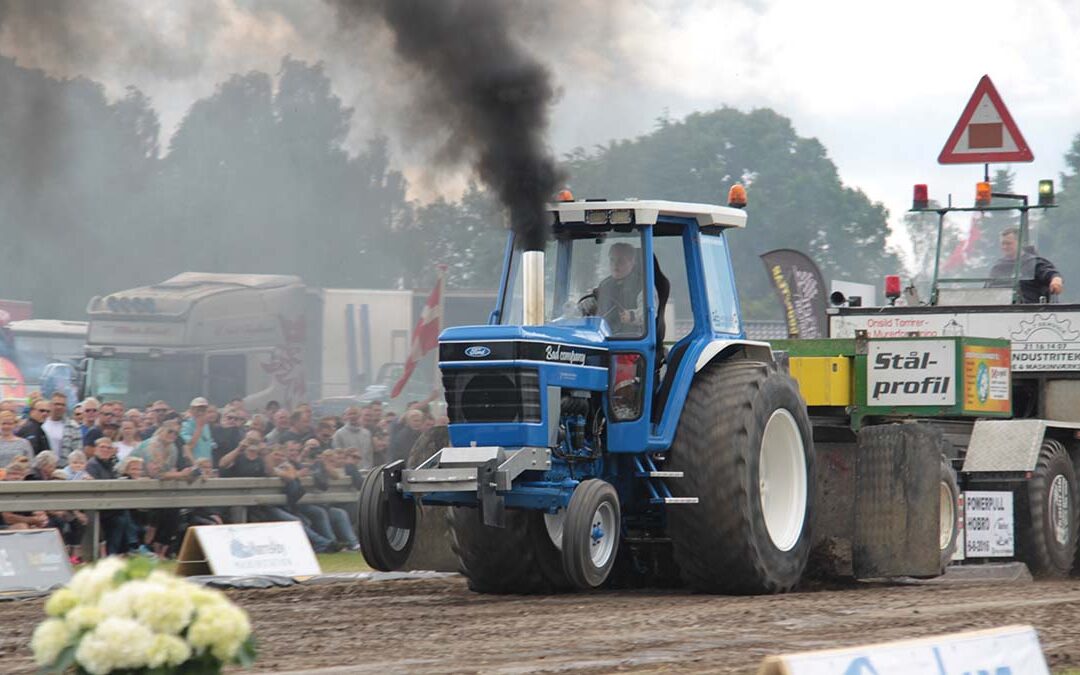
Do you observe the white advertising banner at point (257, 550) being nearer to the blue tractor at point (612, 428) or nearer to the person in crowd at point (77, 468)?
the person in crowd at point (77, 468)

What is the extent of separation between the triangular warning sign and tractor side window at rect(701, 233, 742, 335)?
442cm

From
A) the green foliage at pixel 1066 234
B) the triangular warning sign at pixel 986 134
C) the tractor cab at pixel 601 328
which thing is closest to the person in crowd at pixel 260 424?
the tractor cab at pixel 601 328

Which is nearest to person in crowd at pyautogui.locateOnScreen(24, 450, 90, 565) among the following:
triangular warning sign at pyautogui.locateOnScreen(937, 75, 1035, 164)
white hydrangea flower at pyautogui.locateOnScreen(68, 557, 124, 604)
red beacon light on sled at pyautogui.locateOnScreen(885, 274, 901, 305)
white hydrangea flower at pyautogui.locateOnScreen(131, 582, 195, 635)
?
red beacon light on sled at pyautogui.locateOnScreen(885, 274, 901, 305)

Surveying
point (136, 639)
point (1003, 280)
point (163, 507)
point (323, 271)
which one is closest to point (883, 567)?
point (1003, 280)

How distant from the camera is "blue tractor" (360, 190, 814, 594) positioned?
10266mm

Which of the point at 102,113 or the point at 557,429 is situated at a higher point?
the point at 102,113

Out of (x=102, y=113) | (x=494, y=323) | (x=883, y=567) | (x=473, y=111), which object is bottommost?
(x=883, y=567)

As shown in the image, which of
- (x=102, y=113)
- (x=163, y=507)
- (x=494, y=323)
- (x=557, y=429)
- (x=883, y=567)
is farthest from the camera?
(x=102, y=113)

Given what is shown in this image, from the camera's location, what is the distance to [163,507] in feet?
49.3

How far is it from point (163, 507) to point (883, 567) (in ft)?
21.0

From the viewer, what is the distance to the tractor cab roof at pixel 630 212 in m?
11.0

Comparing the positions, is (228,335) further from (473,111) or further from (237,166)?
(473,111)

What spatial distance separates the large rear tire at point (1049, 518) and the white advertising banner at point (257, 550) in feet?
19.0

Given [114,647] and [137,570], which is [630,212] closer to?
[137,570]
